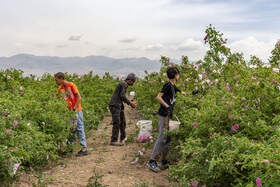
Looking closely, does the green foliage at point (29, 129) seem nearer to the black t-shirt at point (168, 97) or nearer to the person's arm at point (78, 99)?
the person's arm at point (78, 99)

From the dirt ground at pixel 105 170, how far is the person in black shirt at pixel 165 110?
0.30m

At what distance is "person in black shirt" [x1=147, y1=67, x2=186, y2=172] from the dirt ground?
30 cm

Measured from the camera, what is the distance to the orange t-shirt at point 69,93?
5344 millimetres

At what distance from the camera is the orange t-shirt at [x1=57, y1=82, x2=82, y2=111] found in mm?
5344

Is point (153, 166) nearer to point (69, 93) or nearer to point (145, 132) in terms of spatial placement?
point (145, 132)

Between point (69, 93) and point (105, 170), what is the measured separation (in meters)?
1.74

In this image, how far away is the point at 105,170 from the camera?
477 centimetres

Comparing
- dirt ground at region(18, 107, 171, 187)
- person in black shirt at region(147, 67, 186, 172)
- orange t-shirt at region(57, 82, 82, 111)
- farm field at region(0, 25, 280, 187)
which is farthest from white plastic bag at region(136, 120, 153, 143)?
orange t-shirt at region(57, 82, 82, 111)

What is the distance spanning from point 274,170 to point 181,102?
3273mm

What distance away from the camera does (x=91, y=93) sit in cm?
1053

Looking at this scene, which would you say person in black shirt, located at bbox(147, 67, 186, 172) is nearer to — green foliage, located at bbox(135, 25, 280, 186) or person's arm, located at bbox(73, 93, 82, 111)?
green foliage, located at bbox(135, 25, 280, 186)

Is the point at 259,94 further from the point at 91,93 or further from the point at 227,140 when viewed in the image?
the point at 91,93

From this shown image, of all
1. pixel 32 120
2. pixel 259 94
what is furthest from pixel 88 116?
pixel 259 94

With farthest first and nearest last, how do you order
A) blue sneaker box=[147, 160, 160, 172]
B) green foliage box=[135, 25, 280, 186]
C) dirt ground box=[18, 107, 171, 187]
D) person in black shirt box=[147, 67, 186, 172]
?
1. blue sneaker box=[147, 160, 160, 172]
2. person in black shirt box=[147, 67, 186, 172]
3. dirt ground box=[18, 107, 171, 187]
4. green foliage box=[135, 25, 280, 186]
